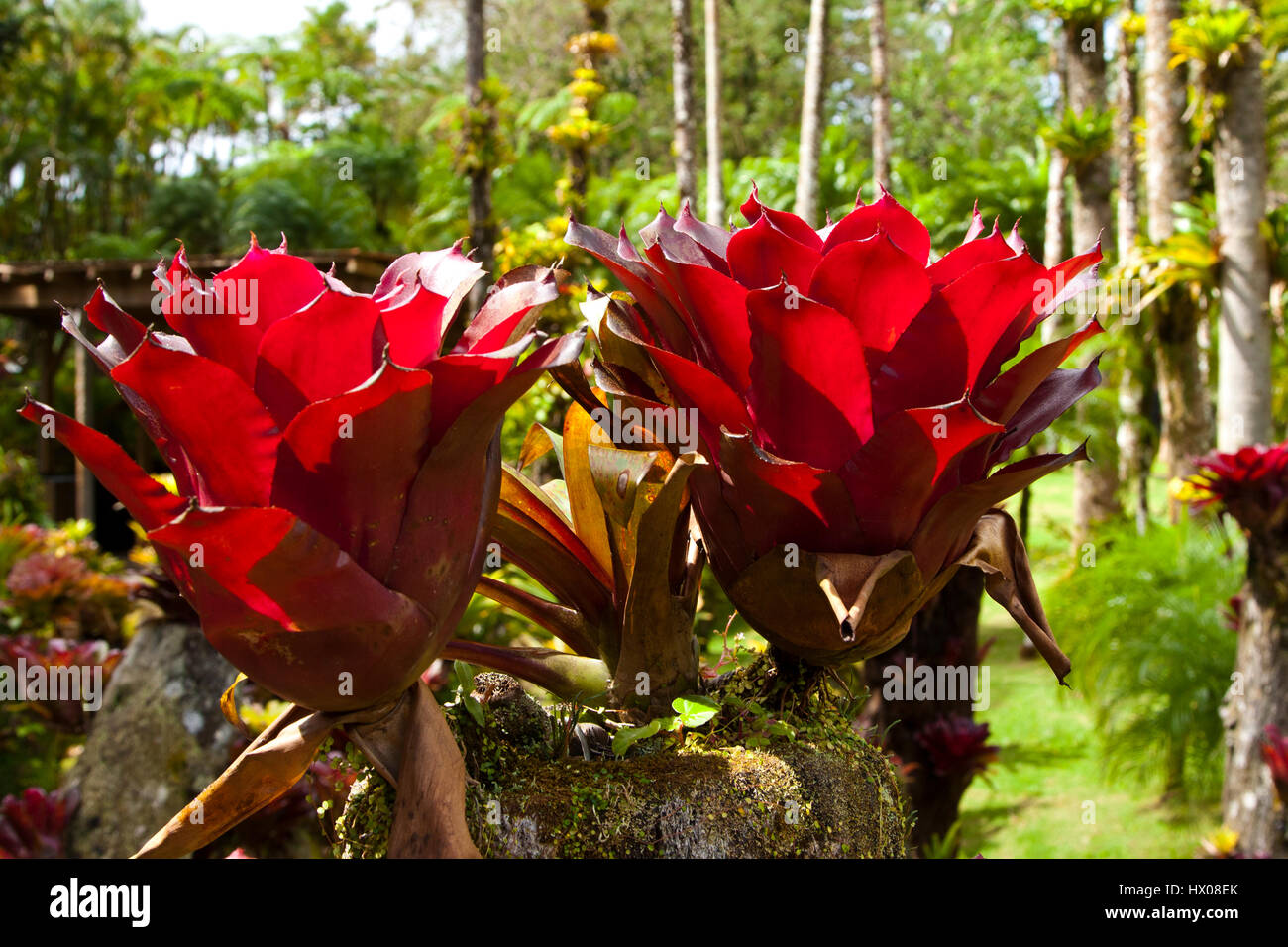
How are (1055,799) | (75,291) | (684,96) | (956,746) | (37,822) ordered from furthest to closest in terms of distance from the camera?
(684,96) → (75,291) → (1055,799) → (37,822) → (956,746)

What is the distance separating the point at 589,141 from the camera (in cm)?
1126

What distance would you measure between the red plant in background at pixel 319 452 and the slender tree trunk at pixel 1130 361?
30.6ft

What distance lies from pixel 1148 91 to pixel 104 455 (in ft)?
33.5

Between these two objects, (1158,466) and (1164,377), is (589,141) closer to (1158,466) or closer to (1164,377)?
(1164,377)

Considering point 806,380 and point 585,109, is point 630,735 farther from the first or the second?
point 585,109

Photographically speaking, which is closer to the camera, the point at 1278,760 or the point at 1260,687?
the point at 1278,760

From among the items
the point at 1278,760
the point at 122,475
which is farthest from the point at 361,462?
the point at 1278,760

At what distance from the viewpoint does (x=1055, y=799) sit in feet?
23.2

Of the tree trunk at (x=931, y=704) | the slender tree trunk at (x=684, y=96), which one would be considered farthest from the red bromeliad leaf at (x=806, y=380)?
the slender tree trunk at (x=684, y=96)

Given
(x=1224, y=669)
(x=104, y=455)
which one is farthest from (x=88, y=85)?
(x=104, y=455)

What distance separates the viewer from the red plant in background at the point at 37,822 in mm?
2978

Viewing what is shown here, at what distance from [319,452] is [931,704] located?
2.28m

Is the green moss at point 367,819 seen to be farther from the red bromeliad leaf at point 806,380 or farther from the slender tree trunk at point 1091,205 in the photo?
the slender tree trunk at point 1091,205

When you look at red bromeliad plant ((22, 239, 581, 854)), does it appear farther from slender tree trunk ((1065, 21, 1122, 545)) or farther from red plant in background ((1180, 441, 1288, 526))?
slender tree trunk ((1065, 21, 1122, 545))
